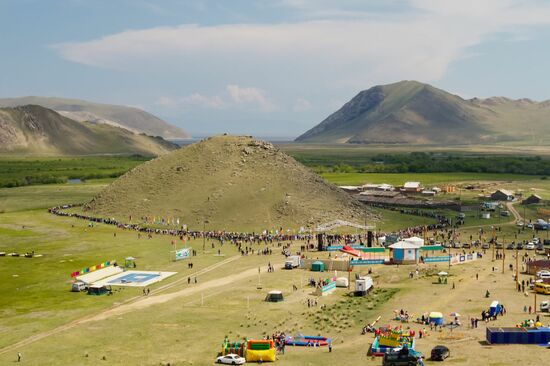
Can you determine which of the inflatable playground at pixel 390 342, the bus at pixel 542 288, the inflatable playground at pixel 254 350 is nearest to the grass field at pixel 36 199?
the inflatable playground at pixel 254 350

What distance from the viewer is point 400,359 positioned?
5453 cm

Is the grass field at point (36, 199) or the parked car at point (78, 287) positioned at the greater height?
the grass field at point (36, 199)

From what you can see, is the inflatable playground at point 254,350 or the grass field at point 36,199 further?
the grass field at point 36,199

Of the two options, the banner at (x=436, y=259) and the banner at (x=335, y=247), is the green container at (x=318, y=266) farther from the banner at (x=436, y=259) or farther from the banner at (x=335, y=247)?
the banner at (x=436, y=259)

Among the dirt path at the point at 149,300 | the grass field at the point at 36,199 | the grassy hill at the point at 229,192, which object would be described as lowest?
the dirt path at the point at 149,300

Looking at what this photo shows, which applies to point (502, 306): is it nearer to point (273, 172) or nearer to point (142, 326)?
point (142, 326)

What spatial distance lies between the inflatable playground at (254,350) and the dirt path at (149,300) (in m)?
17.5

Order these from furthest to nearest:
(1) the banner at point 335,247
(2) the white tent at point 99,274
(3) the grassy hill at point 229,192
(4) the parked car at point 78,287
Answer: (3) the grassy hill at point 229,192, (1) the banner at point 335,247, (2) the white tent at point 99,274, (4) the parked car at point 78,287

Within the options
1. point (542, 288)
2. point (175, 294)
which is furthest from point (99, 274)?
point (542, 288)

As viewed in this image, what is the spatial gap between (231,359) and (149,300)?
79.9 feet

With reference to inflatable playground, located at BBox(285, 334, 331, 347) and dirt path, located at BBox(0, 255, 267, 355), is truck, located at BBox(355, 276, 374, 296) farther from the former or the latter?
inflatable playground, located at BBox(285, 334, 331, 347)

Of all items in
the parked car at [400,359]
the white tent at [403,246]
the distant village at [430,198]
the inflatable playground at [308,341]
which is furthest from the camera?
the distant village at [430,198]

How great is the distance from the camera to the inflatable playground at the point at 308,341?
61438 millimetres

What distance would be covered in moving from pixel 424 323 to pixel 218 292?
2532cm
